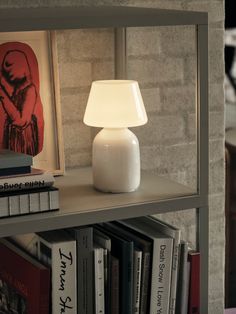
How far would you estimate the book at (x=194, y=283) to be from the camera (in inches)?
68.7

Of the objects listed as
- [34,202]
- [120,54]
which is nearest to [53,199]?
[34,202]

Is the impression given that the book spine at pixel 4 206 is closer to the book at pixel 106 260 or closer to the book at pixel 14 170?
the book at pixel 14 170

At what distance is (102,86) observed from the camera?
1672mm

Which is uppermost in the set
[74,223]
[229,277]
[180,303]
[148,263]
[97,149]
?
[97,149]

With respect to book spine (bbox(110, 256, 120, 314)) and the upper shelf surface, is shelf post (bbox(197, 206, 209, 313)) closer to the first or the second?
book spine (bbox(110, 256, 120, 314))

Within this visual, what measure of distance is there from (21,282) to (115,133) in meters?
0.41

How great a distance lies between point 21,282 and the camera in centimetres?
168

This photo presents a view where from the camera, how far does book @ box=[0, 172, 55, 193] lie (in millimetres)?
1527

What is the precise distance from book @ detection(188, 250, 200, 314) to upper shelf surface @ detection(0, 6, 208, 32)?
1.85ft

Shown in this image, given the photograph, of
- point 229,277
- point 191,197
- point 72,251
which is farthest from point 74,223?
point 229,277

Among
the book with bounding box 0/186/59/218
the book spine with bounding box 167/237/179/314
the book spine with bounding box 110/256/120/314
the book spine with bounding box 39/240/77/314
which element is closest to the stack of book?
the book with bounding box 0/186/59/218

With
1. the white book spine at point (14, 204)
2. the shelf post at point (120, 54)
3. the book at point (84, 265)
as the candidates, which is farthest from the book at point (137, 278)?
the shelf post at point (120, 54)

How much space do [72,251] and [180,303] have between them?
0.33 metres

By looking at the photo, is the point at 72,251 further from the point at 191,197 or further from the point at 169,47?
the point at 169,47
